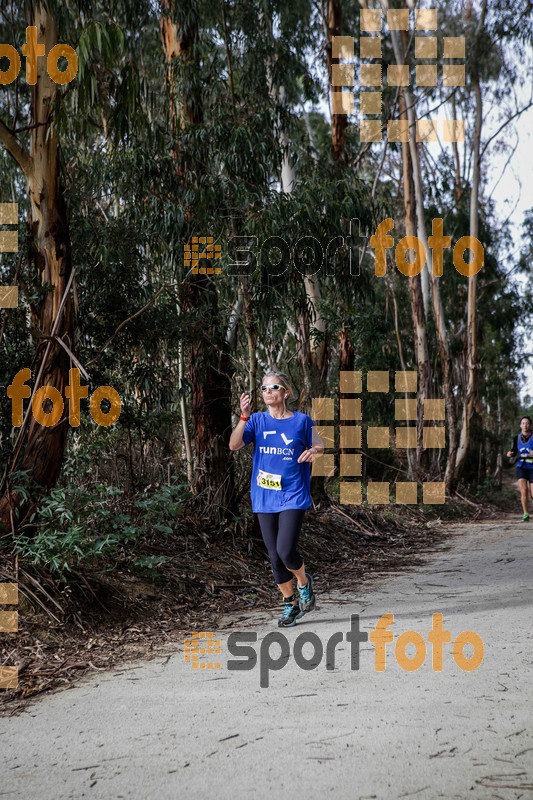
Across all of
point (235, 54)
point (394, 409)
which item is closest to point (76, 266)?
point (235, 54)

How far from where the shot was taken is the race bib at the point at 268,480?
609 cm

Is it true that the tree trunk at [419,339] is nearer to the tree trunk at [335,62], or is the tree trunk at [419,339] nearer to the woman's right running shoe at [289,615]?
the tree trunk at [335,62]

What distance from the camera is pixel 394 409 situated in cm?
1973

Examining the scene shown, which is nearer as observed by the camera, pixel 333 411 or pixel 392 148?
pixel 333 411

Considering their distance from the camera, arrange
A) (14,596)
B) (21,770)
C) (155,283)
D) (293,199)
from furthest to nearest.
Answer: (155,283), (293,199), (14,596), (21,770)

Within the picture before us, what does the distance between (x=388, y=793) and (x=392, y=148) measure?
60.9ft

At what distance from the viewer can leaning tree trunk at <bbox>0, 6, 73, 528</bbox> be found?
6750mm

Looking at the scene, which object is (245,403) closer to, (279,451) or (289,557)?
(279,451)

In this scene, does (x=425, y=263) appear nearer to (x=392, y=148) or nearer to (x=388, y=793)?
(x=392, y=148)

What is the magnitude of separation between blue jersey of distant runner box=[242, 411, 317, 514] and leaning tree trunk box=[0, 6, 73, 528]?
1725mm

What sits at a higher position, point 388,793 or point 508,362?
point 508,362

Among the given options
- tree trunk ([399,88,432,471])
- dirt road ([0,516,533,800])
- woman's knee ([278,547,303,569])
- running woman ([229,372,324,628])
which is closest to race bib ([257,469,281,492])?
running woman ([229,372,324,628])

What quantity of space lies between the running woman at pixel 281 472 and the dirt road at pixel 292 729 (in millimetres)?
545

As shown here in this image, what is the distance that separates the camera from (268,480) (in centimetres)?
612
